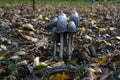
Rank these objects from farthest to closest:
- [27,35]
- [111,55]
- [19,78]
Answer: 1. [27,35]
2. [111,55]
3. [19,78]

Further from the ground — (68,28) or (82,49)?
(68,28)

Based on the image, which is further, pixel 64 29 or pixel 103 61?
pixel 103 61

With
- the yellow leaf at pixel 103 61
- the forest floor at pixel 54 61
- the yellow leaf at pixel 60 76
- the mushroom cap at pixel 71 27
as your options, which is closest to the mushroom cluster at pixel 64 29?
the mushroom cap at pixel 71 27

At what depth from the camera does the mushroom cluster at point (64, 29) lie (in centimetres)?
281

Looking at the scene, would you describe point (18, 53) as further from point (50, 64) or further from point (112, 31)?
point (112, 31)

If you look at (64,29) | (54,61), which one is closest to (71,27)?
(64,29)

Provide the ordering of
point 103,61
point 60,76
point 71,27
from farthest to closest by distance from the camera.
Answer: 1. point 103,61
2. point 71,27
3. point 60,76

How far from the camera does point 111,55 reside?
10.4 ft

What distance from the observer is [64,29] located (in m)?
2.82

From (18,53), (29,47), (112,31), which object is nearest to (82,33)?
(112,31)

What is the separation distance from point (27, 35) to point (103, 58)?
4.79ft

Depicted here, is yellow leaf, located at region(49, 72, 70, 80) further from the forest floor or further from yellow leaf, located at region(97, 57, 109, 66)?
yellow leaf, located at region(97, 57, 109, 66)

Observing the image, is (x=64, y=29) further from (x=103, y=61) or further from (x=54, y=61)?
(x=103, y=61)

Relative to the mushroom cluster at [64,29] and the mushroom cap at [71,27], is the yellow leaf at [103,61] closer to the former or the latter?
the mushroom cluster at [64,29]
